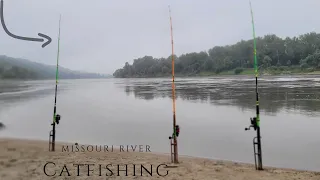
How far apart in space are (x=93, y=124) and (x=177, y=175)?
9.45 metres

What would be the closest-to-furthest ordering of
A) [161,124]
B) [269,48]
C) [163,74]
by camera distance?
[161,124] < [269,48] < [163,74]

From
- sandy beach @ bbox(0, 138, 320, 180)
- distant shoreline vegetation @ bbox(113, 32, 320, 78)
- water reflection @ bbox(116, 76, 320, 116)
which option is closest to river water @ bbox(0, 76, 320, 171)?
water reflection @ bbox(116, 76, 320, 116)

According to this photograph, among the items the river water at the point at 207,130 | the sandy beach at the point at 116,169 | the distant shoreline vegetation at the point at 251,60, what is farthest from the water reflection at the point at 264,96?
the distant shoreline vegetation at the point at 251,60

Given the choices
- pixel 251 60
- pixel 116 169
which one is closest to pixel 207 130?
pixel 116 169

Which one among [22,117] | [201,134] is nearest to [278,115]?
[201,134]

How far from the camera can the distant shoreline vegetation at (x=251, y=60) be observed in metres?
89.5

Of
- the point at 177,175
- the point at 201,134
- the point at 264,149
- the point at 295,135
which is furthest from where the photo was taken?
the point at 201,134

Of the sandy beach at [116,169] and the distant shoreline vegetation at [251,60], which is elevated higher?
the distant shoreline vegetation at [251,60]

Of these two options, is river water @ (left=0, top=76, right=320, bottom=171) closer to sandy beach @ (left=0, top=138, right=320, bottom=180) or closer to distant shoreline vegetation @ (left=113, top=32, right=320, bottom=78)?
sandy beach @ (left=0, top=138, right=320, bottom=180)

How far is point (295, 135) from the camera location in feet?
36.3

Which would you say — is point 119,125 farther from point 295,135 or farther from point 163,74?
point 163,74

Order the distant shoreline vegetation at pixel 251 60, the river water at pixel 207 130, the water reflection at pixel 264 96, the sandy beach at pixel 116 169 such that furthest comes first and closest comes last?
1. the distant shoreline vegetation at pixel 251 60
2. the water reflection at pixel 264 96
3. the river water at pixel 207 130
4. the sandy beach at pixel 116 169

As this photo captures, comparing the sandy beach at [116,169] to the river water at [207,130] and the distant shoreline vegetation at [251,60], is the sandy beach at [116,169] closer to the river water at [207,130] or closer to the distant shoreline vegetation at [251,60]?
the river water at [207,130]

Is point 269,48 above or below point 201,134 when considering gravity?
above
